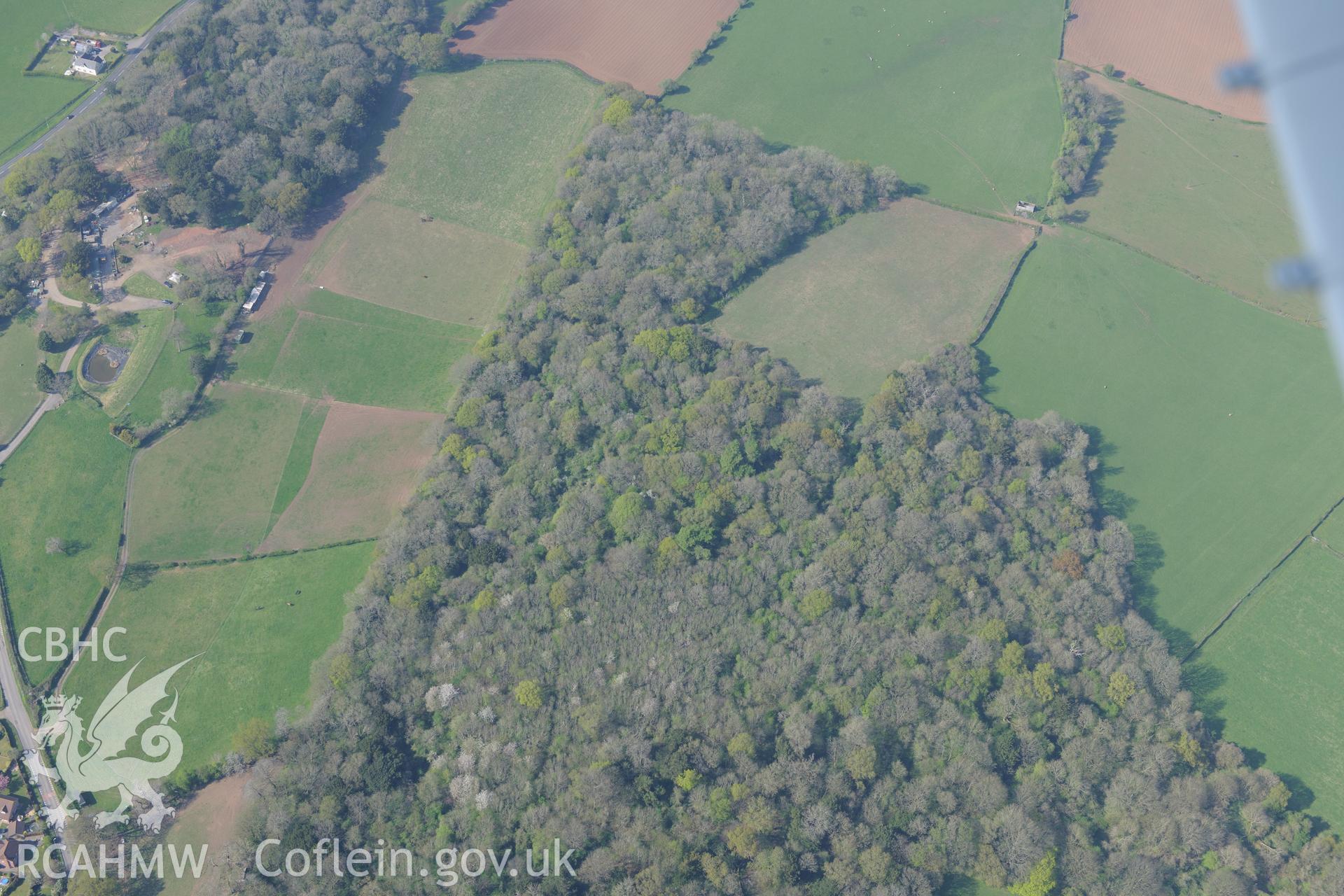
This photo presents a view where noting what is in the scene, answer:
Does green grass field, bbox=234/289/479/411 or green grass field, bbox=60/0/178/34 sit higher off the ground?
green grass field, bbox=60/0/178/34

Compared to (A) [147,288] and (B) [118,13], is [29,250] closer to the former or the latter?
(A) [147,288]

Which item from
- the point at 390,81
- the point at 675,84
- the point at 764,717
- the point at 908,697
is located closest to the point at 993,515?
the point at 908,697

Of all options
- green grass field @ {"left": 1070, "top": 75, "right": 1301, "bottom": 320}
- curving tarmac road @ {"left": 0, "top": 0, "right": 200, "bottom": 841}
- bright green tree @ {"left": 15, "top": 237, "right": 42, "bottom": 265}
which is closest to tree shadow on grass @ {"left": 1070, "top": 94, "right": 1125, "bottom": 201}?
green grass field @ {"left": 1070, "top": 75, "right": 1301, "bottom": 320}

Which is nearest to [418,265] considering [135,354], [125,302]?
[135,354]

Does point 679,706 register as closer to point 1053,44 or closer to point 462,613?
point 462,613

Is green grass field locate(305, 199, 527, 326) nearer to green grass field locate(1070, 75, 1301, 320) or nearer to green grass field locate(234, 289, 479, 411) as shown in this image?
green grass field locate(234, 289, 479, 411)

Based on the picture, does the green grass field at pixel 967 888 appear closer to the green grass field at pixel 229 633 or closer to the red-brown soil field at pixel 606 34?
the green grass field at pixel 229 633
